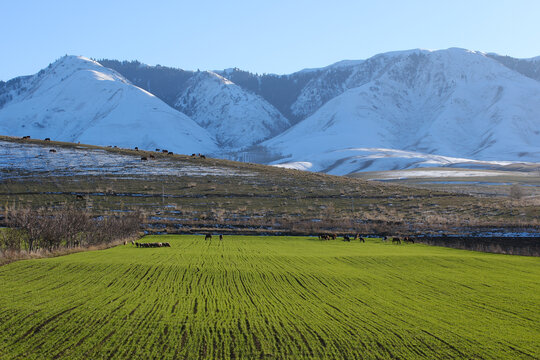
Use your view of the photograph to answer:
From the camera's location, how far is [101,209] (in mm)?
68000

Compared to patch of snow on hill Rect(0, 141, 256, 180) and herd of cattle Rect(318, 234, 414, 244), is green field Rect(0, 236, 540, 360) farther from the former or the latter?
patch of snow on hill Rect(0, 141, 256, 180)

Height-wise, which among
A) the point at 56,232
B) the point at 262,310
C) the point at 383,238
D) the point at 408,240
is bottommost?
the point at 383,238

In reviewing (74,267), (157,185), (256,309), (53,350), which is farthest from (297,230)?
(53,350)

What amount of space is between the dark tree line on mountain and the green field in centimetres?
933

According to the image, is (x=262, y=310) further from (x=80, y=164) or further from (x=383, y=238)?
(x=80, y=164)

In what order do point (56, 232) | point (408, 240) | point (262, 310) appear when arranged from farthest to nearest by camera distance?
point (408, 240)
point (56, 232)
point (262, 310)

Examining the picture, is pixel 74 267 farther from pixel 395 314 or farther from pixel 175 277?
pixel 395 314

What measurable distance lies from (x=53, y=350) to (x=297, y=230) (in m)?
50.2

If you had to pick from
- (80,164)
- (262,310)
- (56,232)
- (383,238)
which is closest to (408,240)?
(383,238)

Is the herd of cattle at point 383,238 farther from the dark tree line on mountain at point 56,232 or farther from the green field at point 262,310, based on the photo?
the green field at point 262,310

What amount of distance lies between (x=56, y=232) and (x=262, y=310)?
27.7 meters

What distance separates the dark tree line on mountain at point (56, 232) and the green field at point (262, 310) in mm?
9330

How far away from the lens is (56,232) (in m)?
41.4

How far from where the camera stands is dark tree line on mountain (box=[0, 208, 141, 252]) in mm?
39469
